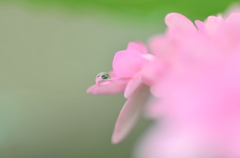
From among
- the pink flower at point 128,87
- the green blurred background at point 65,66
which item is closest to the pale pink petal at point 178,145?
the pink flower at point 128,87

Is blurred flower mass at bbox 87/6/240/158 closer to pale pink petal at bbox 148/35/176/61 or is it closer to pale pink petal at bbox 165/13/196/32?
pale pink petal at bbox 148/35/176/61

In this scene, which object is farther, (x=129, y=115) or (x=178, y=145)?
(x=129, y=115)

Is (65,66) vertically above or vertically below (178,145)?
above

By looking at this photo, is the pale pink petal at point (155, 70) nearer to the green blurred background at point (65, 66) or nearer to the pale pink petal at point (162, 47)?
the pale pink petal at point (162, 47)

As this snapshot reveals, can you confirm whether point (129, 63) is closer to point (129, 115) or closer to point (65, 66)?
point (129, 115)

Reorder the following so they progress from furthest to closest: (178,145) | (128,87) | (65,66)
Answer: (65,66) → (128,87) → (178,145)

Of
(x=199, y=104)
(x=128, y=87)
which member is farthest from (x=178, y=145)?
(x=128, y=87)
